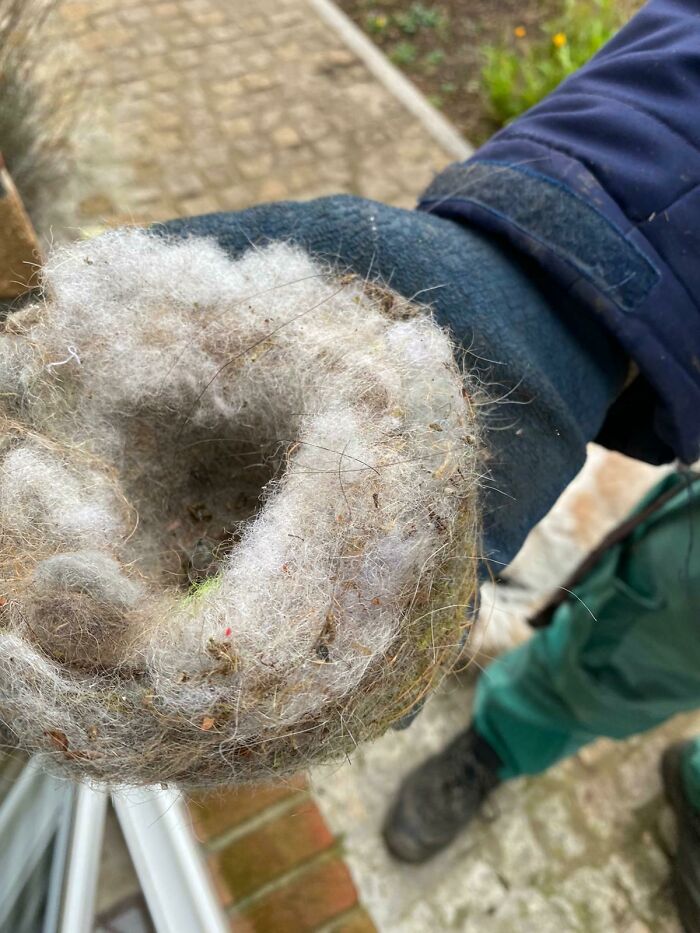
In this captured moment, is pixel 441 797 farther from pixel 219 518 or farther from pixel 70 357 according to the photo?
pixel 70 357

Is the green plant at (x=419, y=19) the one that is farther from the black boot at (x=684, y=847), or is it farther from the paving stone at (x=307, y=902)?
the paving stone at (x=307, y=902)

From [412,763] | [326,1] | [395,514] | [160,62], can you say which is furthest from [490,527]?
[326,1]

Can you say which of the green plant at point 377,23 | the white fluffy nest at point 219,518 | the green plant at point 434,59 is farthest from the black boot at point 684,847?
the green plant at point 377,23

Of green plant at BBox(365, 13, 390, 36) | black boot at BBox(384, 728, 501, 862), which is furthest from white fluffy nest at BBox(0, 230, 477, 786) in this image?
green plant at BBox(365, 13, 390, 36)

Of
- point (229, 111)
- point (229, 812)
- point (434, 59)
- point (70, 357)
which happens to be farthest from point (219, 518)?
point (434, 59)

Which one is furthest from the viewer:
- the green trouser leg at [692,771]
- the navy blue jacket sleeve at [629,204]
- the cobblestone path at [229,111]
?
the cobblestone path at [229,111]

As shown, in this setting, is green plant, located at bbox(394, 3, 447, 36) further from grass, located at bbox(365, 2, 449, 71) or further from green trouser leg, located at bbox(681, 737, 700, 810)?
green trouser leg, located at bbox(681, 737, 700, 810)
